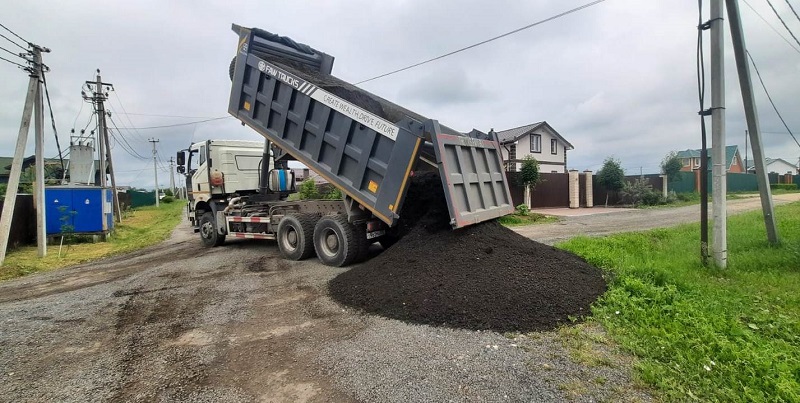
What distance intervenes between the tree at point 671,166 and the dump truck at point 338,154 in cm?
2607

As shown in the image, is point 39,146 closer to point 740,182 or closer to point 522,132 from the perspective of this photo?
point 522,132

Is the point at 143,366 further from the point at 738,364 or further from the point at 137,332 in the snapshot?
the point at 738,364

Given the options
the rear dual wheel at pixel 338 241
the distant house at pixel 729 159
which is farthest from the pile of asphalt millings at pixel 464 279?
the distant house at pixel 729 159

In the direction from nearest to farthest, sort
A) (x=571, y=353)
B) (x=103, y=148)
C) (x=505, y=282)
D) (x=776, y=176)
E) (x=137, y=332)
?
(x=571, y=353), (x=137, y=332), (x=505, y=282), (x=103, y=148), (x=776, y=176)

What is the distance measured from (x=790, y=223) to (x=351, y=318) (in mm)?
11113

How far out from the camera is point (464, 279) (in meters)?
5.02

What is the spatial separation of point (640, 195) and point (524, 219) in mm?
12420

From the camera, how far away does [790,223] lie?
9.74 metres

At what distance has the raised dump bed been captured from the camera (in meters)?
6.01

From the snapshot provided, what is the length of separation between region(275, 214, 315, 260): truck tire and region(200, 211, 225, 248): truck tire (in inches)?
122

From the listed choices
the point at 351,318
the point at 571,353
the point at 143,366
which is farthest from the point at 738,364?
the point at 143,366

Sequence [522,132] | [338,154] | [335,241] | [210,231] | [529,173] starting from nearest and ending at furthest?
1. [338,154]
2. [335,241]
3. [210,231]
4. [529,173]
5. [522,132]

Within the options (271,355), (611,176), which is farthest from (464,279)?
(611,176)

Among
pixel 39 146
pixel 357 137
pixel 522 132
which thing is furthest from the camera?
pixel 522 132
